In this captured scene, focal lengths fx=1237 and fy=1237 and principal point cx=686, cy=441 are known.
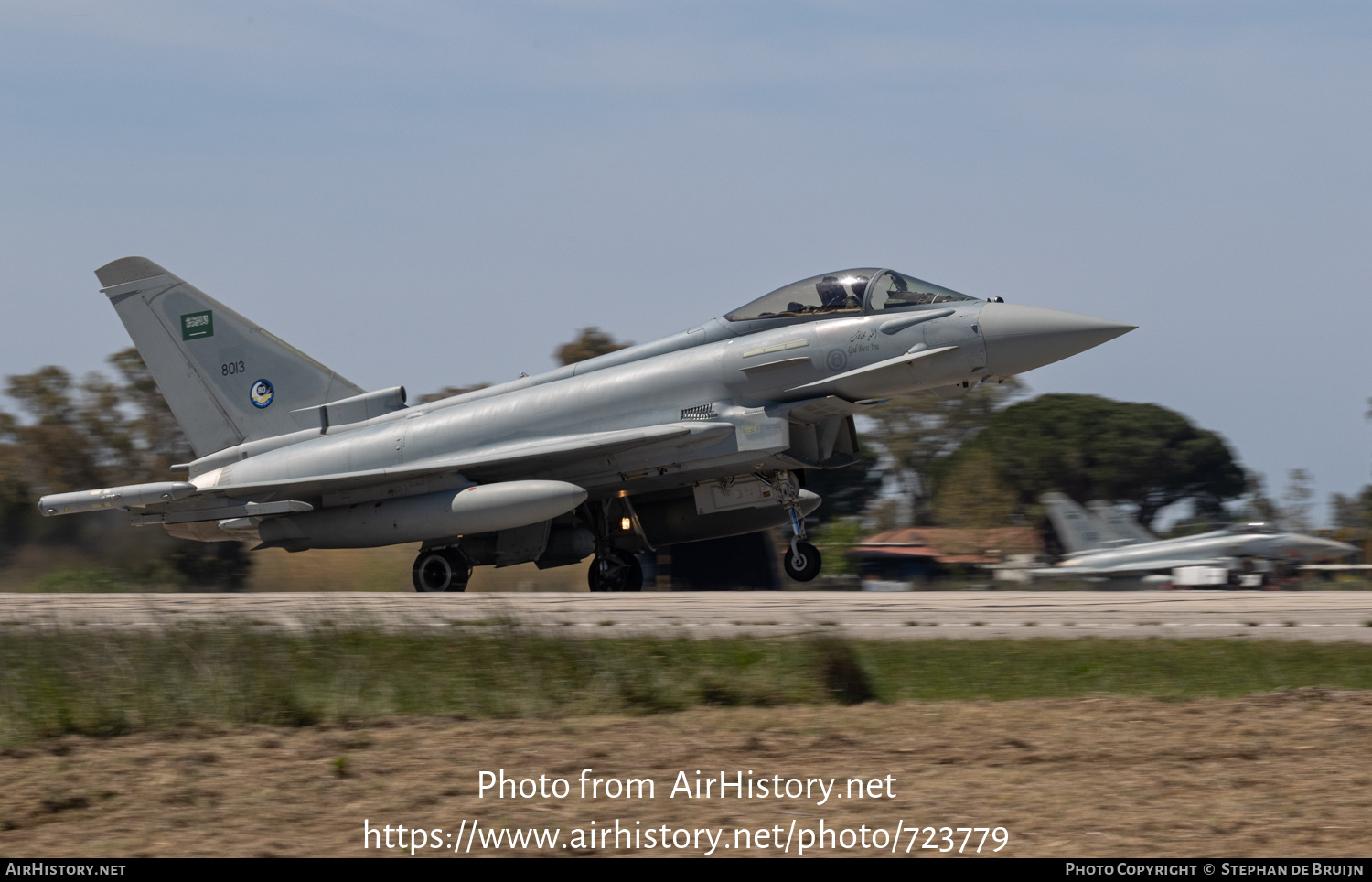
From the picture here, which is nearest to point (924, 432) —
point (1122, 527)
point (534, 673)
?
point (1122, 527)

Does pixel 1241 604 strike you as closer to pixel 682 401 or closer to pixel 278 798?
pixel 682 401

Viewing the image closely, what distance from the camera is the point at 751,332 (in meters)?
16.4

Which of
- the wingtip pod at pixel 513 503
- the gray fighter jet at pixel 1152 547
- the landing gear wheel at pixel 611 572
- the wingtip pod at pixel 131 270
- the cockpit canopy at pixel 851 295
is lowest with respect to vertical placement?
the gray fighter jet at pixel 1152 547

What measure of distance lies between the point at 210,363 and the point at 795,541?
32.1 ft

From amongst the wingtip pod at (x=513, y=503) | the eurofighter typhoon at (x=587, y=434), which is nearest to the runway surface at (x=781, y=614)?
the wingtip pod at (x=513, y=503)

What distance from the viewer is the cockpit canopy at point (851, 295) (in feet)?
51.5

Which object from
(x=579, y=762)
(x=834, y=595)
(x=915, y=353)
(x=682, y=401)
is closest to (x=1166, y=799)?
(x=579, y=762)

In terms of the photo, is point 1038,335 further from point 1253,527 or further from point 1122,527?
point 1122,527

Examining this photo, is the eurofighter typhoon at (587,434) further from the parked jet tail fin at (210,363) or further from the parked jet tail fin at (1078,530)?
the parked jet tail fin at (1078,530)

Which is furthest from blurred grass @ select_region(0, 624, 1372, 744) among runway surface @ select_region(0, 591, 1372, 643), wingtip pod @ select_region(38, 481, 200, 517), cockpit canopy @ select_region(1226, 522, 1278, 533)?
cockpit canopy @ select_region(1226, 522, 1278, 533)

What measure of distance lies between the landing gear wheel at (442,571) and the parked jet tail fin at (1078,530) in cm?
1408

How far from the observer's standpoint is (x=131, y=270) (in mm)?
19812

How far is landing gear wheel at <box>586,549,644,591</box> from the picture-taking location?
58.8ft
